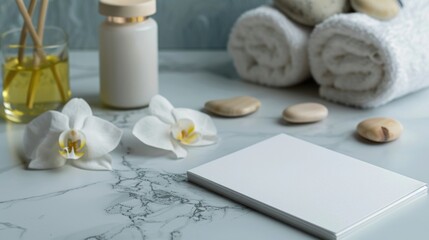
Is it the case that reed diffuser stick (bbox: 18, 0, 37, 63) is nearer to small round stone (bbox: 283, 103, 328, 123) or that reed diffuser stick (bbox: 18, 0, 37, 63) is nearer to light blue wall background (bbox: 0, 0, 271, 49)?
light blue wall background (bbox: 0, 0, 271, 49)

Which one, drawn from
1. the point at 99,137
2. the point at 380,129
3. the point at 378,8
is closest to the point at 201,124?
the point at 99,137

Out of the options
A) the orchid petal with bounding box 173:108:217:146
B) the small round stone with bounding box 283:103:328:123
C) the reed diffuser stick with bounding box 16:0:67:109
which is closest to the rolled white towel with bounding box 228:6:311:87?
the small round stone with bounding box 283:103:328:123

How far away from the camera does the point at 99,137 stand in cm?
114

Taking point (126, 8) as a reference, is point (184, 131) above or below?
below

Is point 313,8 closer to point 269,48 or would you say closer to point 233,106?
point 269,48

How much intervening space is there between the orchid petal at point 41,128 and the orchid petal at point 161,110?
13 centimetres

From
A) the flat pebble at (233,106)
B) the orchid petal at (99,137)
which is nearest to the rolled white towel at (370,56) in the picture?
the flat pebble at (233,106)

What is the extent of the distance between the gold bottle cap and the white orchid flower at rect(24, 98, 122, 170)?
182mm

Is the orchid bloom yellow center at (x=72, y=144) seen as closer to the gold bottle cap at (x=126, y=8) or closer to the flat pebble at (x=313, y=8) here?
the gold bottle cap at (x=126, y=8)

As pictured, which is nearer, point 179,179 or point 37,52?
point 179,179

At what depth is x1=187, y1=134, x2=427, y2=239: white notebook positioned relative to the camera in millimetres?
970

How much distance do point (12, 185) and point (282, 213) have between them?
0.35m

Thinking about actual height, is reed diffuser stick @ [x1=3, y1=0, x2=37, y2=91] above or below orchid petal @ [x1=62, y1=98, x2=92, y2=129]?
above

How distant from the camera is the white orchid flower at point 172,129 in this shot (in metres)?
1.17
